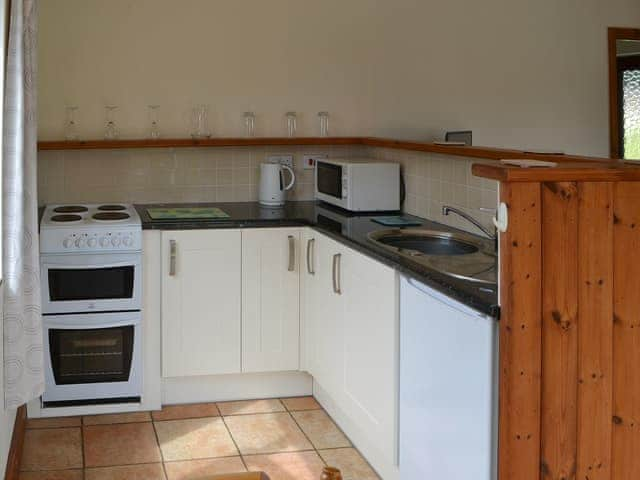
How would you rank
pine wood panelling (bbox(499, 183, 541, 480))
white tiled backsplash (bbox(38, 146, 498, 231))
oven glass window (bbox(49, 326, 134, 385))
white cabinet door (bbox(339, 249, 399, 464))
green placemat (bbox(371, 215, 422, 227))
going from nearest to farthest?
pine wood panelling (bbox(499, 183, 541, 480)), white cabinet door (bbox(339, 249, 399, 464)), green placemat (bbox(371, 215, 422, 227)), oven glass window (bbox(49, 326, 134, 385)), white tiled backsplash (bbox(38, 146, 498, 231))

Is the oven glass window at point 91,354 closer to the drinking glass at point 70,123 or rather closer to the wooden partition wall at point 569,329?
the drinking glass at point 70,123

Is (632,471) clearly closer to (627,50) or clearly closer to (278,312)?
(278,312)

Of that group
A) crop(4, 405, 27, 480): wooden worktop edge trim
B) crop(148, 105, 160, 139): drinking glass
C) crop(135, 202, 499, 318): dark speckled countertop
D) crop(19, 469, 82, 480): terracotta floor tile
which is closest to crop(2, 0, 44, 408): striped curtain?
crop(4, 405, 27, 480): wooden worktop edge trim

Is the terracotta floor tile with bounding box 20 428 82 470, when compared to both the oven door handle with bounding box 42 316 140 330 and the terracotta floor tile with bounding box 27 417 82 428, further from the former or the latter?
the oven door handle with bounding box 42 316 140 330

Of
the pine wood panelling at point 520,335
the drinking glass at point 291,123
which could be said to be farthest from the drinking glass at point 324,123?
the pine wood panelling at point 520,335

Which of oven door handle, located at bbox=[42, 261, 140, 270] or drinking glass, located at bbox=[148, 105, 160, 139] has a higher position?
drinking glass, located at bbox=[148, 105, 160, 139]

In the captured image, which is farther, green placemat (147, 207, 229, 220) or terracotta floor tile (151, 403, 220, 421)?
green placemat (147, 207, 229, 220)

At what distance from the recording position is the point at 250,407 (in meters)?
4.70

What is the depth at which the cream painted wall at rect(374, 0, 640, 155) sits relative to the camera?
5496 mm

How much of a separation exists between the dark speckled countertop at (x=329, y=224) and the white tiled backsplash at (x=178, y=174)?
0.29 feet

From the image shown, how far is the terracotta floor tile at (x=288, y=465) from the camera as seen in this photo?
3811mm

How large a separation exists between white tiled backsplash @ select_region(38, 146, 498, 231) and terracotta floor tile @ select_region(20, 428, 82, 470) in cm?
129

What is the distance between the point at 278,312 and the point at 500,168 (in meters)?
2.38

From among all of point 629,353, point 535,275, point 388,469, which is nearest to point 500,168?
point 535,275
